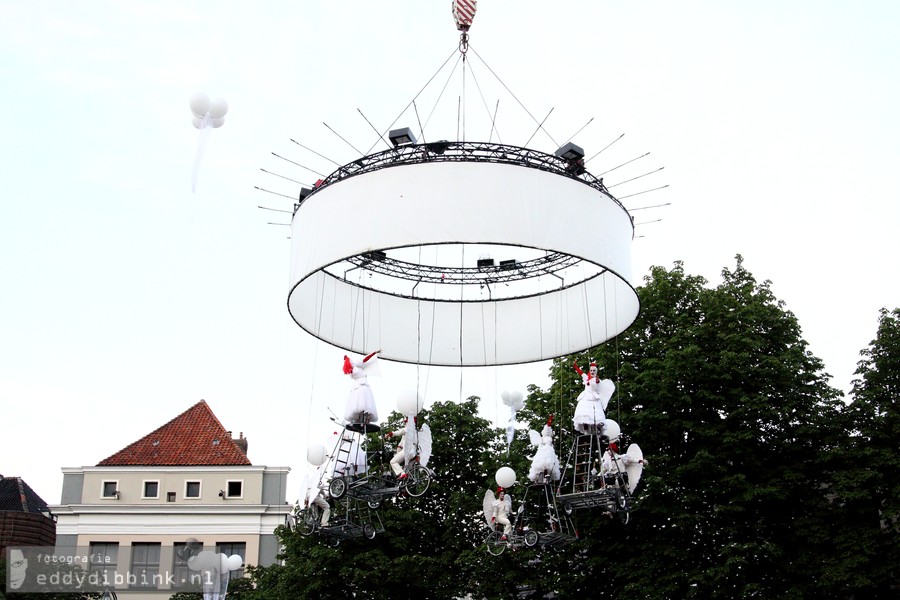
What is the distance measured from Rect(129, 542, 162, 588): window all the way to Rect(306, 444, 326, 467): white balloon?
24637mm

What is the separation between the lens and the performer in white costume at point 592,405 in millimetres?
19328

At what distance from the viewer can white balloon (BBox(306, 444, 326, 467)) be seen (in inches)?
795

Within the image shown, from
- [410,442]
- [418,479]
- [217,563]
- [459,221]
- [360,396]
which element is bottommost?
[217,563]

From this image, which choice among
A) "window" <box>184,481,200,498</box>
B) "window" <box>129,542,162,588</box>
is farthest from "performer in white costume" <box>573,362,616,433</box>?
"window" <box>129,542,162,588</box>

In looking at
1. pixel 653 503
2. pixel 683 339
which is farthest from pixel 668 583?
pixel 683 339

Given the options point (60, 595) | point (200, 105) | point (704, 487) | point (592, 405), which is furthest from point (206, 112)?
point (60, 595)

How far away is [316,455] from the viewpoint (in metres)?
20.2

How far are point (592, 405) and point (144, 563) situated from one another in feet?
93.8

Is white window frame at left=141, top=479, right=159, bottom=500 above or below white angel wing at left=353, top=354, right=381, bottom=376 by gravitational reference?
above

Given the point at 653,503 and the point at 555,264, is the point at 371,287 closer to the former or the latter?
the point at 555,264

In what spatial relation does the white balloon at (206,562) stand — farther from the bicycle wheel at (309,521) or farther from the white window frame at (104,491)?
the white window frame at (104,491)

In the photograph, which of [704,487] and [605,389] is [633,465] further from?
[704,487]

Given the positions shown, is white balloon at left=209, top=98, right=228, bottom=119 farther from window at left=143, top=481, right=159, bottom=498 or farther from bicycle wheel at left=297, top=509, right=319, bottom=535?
window at left=143, top=481, right=159, bottom=498

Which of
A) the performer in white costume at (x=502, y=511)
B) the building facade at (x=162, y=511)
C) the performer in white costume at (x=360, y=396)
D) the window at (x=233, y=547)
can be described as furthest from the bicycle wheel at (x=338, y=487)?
the window at (x=233, y=547)
